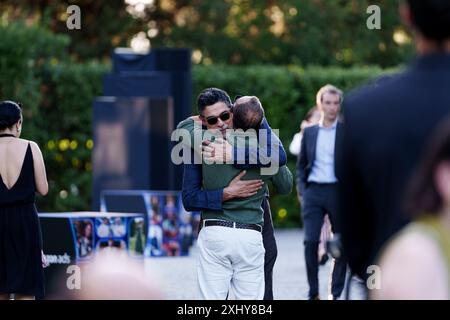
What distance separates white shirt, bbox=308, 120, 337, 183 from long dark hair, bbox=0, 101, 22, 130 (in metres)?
3.65

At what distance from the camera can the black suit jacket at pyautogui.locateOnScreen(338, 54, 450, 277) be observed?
3.56 m

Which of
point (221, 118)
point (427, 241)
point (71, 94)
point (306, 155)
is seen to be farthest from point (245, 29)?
point (427, 241)

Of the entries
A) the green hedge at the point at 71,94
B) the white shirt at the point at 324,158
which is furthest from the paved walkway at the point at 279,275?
the green hedge at the point at 71,94

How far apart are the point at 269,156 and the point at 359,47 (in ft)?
84.7

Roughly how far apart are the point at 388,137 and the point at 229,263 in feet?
12.5

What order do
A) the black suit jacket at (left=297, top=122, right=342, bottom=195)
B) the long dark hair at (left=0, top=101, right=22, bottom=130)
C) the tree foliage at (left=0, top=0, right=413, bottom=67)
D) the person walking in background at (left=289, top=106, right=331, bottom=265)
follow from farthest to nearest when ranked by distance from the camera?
the tree foliage at (left=0, top=0, right=413, bottom=67) → the person walking in background at (left=289, top=106, right=331, bottom=265) → the black suit jacket at (left=297, top=122, right=342, bottom=195) → the long dark hair at (left=0, top=101, right=22, bottom=130)

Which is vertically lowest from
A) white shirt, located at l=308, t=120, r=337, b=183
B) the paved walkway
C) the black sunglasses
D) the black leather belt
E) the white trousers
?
the paved walkway

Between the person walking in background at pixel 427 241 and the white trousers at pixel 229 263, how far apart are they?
14.4ft

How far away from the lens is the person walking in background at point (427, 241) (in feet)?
8.87

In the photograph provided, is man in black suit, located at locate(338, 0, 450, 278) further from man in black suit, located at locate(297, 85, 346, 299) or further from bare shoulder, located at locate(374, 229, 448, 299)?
man in black suit, located at locate(297, 85, 346, 299)

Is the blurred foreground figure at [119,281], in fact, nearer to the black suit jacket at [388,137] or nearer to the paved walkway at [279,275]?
the black suit jacket at [388,137]

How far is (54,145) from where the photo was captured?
71.4ft

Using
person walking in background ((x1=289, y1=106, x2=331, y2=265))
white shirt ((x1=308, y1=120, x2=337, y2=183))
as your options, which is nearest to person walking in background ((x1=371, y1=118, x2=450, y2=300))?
person walking in background ((x1=289, y1=106, x2=331, y2=265))

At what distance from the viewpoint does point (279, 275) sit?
49.0 ft
